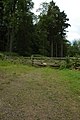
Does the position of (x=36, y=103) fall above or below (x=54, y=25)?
below

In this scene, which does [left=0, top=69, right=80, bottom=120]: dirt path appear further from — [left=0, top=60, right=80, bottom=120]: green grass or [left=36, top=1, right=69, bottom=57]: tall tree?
[left=36, top=1, right=69, bottom=57]: tall tree

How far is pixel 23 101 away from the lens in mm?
9266

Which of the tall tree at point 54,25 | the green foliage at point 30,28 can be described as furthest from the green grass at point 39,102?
the tall tree at point 54,25

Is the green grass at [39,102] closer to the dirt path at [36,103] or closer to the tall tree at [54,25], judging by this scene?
the dirt path at [36,103]

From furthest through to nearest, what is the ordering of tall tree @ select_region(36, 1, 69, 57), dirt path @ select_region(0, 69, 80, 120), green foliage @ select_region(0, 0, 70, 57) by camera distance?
tall tree @ select_region(36, 1, 69, 57)
green foliage @ select_region(0, 0, 70, 57)
dirt path @ select_region(0, 69, 80, 120)

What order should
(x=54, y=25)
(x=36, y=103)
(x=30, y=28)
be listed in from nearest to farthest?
(x=36, y=103) < (x=30, y=28) < (x=54, y=25)

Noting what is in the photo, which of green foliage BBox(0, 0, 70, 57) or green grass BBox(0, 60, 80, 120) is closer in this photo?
green grass BBox(0, 60, 80, 120)

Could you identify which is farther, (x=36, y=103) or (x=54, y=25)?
(x=54, y=25)

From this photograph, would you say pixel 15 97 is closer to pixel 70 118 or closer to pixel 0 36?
pixel 70 118

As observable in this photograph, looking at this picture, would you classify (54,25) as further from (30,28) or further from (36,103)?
(36,103)

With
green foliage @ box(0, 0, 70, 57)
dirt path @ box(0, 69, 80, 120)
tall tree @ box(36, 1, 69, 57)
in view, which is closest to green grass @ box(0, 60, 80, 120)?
dirt path @ box(0, 69, 80, 120)

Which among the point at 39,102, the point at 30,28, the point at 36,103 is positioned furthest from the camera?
the point at 30,28

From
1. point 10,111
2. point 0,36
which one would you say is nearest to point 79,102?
point 10,111

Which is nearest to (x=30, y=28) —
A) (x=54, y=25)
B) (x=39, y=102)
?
(x=54, y=25)
